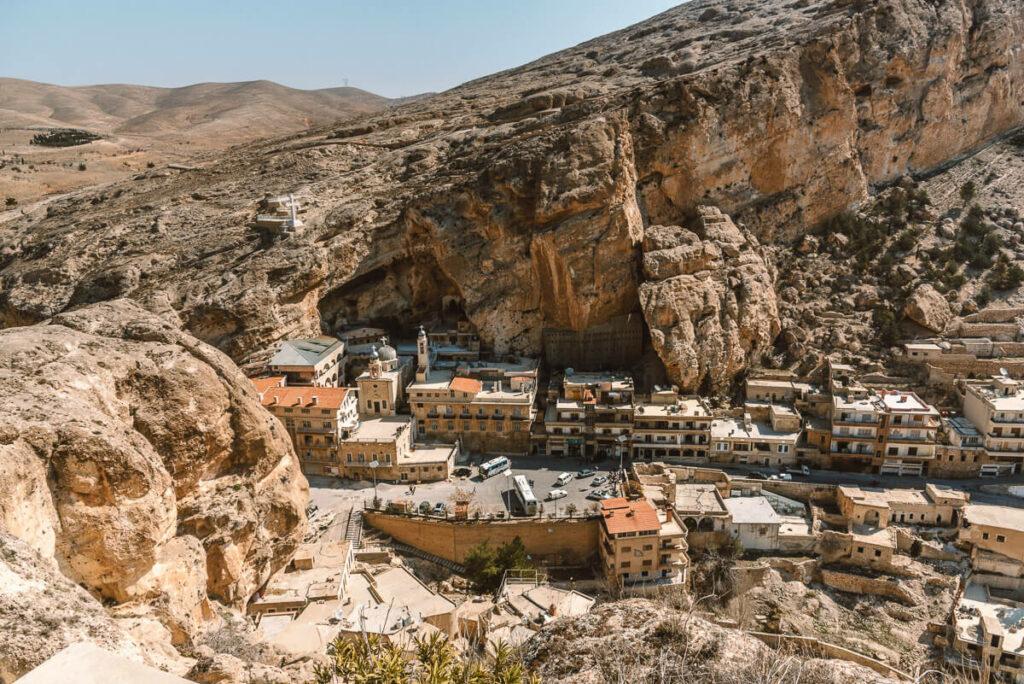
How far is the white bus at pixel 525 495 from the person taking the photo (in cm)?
3169

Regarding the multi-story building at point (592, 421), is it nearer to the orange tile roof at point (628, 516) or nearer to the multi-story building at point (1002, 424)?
the orange tile roof at point (628, 516)

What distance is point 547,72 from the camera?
64125 millimetres

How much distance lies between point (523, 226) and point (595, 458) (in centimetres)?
1591

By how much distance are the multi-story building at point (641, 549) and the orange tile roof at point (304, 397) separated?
50.6 ft

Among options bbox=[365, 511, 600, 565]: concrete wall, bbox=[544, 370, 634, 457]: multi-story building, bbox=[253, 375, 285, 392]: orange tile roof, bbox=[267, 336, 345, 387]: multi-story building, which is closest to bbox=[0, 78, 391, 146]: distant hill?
bbox=[267, 336, 345, 387]: multi-story building

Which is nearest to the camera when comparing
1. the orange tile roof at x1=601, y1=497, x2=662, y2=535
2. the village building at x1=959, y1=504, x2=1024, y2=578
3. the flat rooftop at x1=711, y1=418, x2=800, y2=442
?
the village building at x1=959, y1=504, x2=1024, y2=578

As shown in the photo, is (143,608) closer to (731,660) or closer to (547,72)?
(731,660)

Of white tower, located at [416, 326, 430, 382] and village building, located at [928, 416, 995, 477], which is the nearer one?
village building, located at [928, 416, 995, 477]

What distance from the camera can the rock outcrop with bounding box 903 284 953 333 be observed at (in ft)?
135

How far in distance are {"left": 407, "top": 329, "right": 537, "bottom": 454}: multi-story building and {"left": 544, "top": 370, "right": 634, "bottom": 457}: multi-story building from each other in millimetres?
1647

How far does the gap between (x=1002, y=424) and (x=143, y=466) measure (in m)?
37.5

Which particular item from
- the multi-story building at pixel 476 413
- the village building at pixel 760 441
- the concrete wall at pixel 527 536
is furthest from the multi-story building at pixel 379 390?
the village building at pixel 760 441

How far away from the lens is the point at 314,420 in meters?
35.1

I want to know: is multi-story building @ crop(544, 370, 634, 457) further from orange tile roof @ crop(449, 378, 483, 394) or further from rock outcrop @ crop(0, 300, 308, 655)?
rock outcrop @ crop(0, 300, 308, 655)
